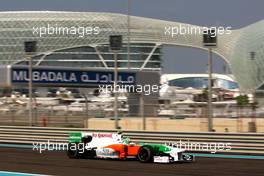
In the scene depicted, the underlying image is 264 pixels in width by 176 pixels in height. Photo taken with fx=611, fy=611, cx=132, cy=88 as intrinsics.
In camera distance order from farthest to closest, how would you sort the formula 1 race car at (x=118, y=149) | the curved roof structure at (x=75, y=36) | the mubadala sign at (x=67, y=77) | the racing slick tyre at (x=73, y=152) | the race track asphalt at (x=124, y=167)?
the curved roof structure at (x=75, y=36)
the mubadala sign at (x=67, y=77)
the racing slick tyre at (x=73, y=152)
the formula 1 race car at (x=118, y=149)
the race track asphalt at (x=124, y=167)

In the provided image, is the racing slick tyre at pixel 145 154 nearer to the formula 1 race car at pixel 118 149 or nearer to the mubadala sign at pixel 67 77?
the formula 1 race car at pixel 118 149

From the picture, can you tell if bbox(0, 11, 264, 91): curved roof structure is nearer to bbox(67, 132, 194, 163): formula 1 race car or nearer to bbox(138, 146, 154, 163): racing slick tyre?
bbox(67, 132, 194, 163): formula 1 race car

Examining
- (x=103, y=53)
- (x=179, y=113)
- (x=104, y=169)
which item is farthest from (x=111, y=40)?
(x=103, y=53)

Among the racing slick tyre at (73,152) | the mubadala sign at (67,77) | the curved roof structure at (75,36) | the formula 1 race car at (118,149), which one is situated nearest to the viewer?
the formula 1 race car at (118,149)

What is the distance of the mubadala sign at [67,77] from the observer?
985 inches

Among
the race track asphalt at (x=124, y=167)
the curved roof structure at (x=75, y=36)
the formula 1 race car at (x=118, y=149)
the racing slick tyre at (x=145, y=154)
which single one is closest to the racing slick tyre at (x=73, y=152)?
the formula 1 race car at (x=118, y=149)

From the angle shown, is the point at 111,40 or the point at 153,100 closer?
the point at 111,40

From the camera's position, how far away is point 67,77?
85.1ft

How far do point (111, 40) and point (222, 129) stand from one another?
200 inches

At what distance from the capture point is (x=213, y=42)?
58.4ft

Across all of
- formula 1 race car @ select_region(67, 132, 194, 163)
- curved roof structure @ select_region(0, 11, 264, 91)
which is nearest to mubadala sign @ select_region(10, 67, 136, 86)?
formula 1 race car @ select_region(67, 132, 194, 163)

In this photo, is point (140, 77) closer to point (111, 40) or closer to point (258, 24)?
point (111, 40)

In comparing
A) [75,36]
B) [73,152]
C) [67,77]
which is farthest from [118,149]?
[75,36]

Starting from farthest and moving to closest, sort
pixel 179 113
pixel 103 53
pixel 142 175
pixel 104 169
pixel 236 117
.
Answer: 1. pixel 103 53
2. pixel 179 113
3. pixel 236 117
4. pixel 104 169
5. pixel 142 175
